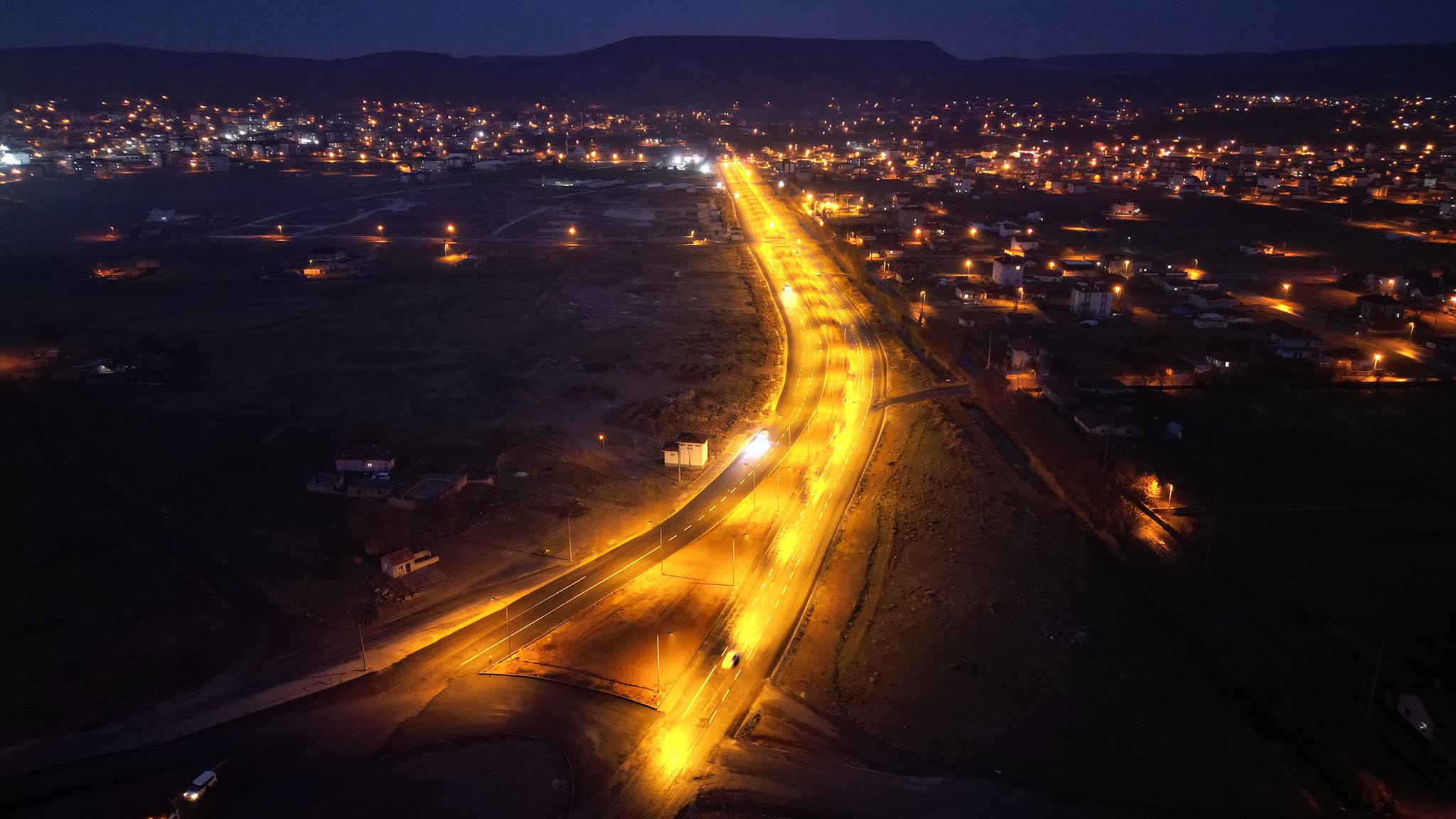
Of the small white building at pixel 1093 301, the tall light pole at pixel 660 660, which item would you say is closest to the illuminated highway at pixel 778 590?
the tall light pole at pixel 660 660

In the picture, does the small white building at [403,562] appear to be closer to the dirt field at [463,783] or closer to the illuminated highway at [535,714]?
the illuminated highway at [535,714]

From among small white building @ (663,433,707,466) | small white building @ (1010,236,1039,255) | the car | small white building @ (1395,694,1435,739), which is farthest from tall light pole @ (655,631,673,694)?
small white building @ (1010,236,1039,255)

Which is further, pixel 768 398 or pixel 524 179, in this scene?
pixel 524 179

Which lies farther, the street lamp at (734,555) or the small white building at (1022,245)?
the small white building at (1022,245)

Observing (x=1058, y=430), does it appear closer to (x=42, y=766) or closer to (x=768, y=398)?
(x=768, y=398)

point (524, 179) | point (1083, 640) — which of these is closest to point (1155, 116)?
point (524, 179)

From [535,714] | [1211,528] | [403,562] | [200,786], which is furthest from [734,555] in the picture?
[1211,528]
